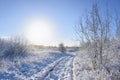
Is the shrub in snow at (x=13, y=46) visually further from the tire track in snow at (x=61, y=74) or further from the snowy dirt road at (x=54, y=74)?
the tire track in snow at (x=61, y=74)

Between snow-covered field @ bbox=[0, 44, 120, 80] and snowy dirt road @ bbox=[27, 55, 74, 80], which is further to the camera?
snowy dirt road @ bbox=[27, 55, 74, 80]

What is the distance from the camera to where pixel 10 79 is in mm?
9406

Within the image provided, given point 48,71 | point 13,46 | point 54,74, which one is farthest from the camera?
point 13,46

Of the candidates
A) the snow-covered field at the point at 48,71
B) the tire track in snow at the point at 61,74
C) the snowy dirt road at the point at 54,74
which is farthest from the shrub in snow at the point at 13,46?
the tire track in snow at the point at 61,74

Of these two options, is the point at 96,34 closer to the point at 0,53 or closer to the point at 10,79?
the point at 10,79

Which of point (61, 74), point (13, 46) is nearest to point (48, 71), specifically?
point (61, 74)

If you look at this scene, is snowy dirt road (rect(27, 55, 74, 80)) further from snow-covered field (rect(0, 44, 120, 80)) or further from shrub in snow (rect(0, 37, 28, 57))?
shrub in snow (rect(0, 37, 28, 57))

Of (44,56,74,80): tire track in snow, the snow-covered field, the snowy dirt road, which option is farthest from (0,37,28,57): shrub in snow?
(44,56,74,80): tire track in snow

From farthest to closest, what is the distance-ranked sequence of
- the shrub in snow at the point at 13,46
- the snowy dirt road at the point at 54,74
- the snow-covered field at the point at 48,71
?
the shrub in snow at the point at 13,46
the snowy dirt road at the point at 54,74
the snow-covered field at the point at 48,71

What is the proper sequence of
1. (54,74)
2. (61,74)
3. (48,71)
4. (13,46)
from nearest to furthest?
1. (61,74)
2. (54,74)
3. (48,71)
4. (13,46)

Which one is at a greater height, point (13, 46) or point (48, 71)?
point (13, 46)

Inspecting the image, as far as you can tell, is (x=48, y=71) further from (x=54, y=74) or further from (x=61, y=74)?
(x=61, y=74)

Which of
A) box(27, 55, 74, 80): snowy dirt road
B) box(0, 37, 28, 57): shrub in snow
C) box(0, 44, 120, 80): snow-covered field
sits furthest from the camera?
box(0, 37, 28, 57): shrub in snow

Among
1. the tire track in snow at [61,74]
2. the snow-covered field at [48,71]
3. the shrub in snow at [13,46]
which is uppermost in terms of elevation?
the shrub in snow at [13,46]
